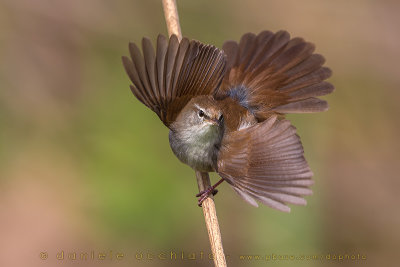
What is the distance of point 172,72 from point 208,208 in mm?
886

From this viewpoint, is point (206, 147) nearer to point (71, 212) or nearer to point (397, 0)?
point (71, 212)

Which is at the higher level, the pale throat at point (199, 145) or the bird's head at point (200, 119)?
the bird's head at point (200, 119)

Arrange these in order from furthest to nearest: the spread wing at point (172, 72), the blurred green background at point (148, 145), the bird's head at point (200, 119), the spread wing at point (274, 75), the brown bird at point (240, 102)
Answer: the blurred green background at point (148, 145) < the spread wing at point (274, 75) < the bird's head at point (200, 119) < the brown bird at point (240, 102) < the spread wing at point (172, 72)

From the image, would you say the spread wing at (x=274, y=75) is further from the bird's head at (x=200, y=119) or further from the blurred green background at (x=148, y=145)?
the blurred green background at (x=148, y=145)

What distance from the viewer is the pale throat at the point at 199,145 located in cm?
396

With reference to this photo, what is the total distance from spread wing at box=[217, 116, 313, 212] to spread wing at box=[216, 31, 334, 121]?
1.42ft

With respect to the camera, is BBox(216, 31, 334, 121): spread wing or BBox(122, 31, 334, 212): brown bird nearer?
BBox(122, 31, 334, 212): brown bird

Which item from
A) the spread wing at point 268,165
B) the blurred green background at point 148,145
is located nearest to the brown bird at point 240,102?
the spread wing at point 268,165

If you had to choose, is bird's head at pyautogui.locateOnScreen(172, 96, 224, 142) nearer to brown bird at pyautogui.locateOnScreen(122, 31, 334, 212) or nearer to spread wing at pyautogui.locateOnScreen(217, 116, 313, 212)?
brown bird at pyautogui.locateOnScreen(122, 31, 334, 212)

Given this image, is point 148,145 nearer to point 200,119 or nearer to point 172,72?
point 200,119

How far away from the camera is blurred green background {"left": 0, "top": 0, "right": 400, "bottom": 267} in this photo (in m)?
4.91

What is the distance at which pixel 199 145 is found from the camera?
3.99 m

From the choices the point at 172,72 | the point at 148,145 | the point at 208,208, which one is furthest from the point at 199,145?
the point at 148,145

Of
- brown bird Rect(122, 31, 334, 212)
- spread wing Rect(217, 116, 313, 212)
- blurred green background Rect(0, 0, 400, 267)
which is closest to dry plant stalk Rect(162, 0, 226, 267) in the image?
brown bird Rect(122, 31, 334, 212)
